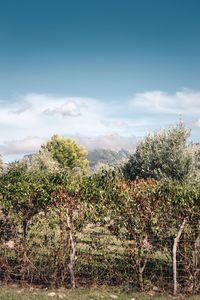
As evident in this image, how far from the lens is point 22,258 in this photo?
20.9 ft

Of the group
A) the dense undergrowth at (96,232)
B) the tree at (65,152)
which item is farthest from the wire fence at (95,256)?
the tree at (65,152)

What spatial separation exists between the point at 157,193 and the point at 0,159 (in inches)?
1937

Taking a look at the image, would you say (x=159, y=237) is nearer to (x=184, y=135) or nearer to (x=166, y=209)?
(x=166, y=209)

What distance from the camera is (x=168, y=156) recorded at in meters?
17.7

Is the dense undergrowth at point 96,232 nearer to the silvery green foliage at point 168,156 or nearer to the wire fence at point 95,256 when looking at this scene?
the wire fence at point 95,256

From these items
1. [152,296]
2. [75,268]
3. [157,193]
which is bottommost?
[152,296]

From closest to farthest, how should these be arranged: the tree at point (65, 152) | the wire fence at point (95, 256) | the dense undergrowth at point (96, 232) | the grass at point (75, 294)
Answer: the grass at point (75, 294) → the dense undergrowth at point (96, 232) → the wire fence at point (95, 256) → the tree at point (65, 152)

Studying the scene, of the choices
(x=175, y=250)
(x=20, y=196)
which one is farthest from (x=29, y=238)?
(x=175, y=250)

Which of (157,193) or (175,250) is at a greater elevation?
(157,193)

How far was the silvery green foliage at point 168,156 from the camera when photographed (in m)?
16.9

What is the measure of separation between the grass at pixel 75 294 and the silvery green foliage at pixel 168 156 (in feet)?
34.7

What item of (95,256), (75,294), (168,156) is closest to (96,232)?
(95,256)

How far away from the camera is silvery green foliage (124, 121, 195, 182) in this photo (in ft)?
55.3

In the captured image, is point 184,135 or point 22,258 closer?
point 22,258
